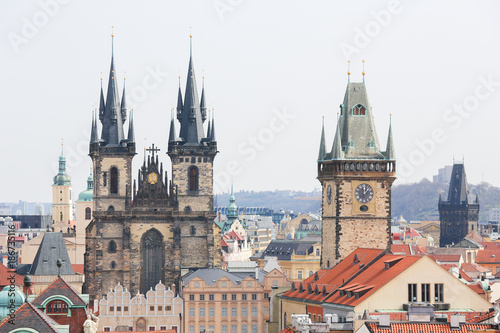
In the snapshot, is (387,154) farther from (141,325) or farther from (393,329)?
(393,329)

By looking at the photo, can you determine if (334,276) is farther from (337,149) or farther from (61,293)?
(61,293)

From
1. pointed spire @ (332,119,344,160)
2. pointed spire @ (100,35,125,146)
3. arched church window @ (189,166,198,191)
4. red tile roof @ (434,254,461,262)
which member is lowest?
red tile roof @ (434,254,461,262)

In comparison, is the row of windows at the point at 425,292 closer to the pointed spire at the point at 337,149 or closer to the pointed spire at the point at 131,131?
the pointed spire at the point at 337,149

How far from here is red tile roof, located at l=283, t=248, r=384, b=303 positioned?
99.4 metres

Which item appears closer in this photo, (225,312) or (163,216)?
(225,312)

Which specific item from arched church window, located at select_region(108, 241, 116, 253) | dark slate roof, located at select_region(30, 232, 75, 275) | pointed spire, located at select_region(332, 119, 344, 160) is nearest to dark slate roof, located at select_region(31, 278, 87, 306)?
pointed spire, located at select_region(332, 119, 344, 160)

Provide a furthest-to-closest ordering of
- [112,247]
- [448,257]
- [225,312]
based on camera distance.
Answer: [448,257], [112,247], [225,312]

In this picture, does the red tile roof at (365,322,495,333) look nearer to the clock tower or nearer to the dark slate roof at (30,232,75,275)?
the clock tower

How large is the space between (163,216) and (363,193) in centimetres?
3667

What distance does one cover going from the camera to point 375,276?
92.8m

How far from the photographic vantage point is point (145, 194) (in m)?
144

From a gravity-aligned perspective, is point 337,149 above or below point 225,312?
above

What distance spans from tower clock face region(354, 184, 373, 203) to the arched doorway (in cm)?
3670

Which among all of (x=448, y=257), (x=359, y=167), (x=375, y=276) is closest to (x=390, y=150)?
(x=359, y=167)
